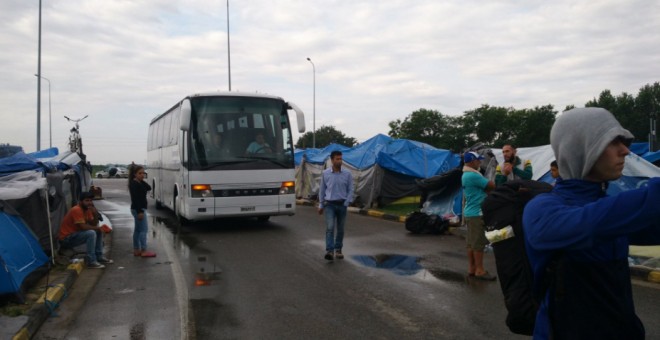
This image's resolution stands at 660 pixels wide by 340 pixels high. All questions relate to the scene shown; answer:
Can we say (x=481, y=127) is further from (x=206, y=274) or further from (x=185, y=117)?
(x=206, y=274)

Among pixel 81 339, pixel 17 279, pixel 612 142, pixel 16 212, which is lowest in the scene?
pixel 81 339

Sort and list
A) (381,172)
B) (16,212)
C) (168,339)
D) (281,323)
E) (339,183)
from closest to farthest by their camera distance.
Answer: (168,339), (281,323), (16,212), (339,183), (381,172)

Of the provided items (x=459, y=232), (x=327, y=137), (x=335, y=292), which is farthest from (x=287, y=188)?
(x=327, y=137)

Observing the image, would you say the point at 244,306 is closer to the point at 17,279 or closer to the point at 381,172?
the point at 17,279

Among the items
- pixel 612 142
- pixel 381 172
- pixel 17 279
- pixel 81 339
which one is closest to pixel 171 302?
pixel 81 339

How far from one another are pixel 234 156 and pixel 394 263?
548 centimetres

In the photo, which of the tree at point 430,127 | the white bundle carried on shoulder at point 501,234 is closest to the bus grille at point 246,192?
the white bundle carried on shoulder at point 501,234

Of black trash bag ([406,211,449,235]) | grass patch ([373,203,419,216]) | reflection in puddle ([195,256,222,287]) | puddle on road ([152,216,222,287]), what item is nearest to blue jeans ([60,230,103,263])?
puddle on road ([152,216,222,287])

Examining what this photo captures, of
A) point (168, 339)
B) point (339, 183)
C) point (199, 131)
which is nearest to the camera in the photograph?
point (168, 339)

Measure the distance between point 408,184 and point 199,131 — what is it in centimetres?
933

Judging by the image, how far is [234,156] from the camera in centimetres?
1272

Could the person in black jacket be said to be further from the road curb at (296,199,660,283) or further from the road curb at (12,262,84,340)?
the road curb at (296,199,660,283)

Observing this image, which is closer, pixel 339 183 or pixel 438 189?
pixel 339 183

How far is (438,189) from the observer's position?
1432 cm
